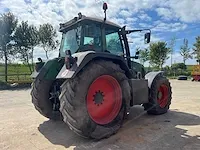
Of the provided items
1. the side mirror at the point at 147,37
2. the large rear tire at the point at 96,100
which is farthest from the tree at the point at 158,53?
the large rear tire at the point at 96,100

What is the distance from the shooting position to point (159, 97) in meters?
5.99

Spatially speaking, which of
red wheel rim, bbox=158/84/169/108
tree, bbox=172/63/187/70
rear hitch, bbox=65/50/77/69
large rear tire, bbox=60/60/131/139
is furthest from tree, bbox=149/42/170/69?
rear hitch, bbox=65/50/77/69

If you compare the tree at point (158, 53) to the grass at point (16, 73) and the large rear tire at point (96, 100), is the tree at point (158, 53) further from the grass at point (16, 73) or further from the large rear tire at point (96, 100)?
the large rear tire at point (96, 100)

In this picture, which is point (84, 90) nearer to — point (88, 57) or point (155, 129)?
point (88, 57)

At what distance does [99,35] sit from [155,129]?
240 centimetres

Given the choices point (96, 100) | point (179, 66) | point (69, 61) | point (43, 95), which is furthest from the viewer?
point (179, 66)

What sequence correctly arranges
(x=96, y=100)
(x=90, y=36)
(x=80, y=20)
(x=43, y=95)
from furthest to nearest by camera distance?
(x=43, y=95) < (x=90, y=36) < (x=80, y=20) < (x=96, y=100)

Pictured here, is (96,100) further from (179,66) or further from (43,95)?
(179,66)

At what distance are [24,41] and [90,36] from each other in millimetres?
15607

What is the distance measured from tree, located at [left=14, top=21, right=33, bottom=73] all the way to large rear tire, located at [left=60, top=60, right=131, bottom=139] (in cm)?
1583

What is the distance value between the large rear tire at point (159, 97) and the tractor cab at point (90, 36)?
145cm

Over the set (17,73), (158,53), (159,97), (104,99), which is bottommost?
(159,97)

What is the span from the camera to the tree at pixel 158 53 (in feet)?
94.8

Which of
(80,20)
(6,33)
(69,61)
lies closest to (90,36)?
(80,20)
